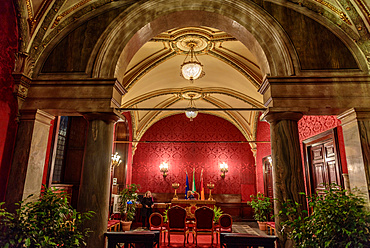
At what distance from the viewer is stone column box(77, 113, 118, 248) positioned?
3.56m

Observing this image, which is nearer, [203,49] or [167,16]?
[167,16]

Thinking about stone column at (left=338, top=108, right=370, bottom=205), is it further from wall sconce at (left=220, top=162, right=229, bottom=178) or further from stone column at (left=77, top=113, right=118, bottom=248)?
wall sconce at (left=220, top=162, right=229, bottom=178)

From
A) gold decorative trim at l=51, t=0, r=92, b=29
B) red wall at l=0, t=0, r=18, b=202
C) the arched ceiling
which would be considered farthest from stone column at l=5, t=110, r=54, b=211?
the arched ceiling

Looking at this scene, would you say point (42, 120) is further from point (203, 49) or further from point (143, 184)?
point (143, 184)

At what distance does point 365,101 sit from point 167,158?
912 centimetres

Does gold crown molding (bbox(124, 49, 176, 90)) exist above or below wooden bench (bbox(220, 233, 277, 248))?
above

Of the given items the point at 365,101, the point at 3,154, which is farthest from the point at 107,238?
the point at 365,101

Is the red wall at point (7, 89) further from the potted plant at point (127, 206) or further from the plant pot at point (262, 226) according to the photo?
the plant pot at point (262, 226)

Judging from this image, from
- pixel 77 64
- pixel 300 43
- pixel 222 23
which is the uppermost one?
pixel 222 23

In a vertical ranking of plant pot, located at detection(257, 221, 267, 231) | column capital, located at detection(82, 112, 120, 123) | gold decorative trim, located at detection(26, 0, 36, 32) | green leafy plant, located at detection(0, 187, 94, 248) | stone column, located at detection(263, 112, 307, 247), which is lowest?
plant pot, located at detection(257, 221, 267, 231)

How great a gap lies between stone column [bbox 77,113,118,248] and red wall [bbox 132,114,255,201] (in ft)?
26.4

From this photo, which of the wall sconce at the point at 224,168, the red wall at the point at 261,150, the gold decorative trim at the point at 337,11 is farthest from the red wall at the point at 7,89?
the wall sconce at the point at 224,168

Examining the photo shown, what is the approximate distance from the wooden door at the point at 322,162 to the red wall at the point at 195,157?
503 centimetres

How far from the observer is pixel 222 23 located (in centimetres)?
447
